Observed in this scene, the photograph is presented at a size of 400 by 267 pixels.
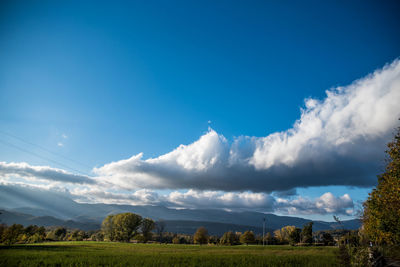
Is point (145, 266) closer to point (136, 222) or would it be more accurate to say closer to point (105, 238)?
point (136, 222)

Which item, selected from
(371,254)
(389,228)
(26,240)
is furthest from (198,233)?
(371,254)

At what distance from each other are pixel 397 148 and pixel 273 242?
5146 inches

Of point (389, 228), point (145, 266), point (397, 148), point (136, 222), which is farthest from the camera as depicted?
point (136, 222)

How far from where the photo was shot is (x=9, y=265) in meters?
22.9

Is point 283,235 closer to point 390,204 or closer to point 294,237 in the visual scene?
point 294,237

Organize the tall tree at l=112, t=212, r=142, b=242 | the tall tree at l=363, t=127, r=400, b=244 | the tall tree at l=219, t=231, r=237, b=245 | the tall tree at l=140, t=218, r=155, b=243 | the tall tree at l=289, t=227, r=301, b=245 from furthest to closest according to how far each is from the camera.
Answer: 1. the tall tree at l=140, t=218, r=155, b=243
2. the tall tree at l=219, t=231, r=237, b=245
3. the tall tree at l=112, t=212, r=142, b=242
4. the tall tree at l=289, t=227, r=301, b=245
5. the tall tree at l=363, t=127, r=400, b=244

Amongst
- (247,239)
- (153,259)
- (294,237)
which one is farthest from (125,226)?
(153,259)

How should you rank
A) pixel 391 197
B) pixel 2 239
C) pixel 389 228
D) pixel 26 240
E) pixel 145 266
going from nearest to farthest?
pixel 145 266, pixel 391 197, pixel 389 228, pixel 2 239, pixel 26 240

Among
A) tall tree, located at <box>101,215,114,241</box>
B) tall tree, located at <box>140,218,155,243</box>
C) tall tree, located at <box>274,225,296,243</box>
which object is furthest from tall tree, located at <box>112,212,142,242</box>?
tall tree, located at <box>274,225,296,243</box>

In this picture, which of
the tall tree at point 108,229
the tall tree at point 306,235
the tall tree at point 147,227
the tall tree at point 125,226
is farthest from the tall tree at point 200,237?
the tall tree at point 306,235

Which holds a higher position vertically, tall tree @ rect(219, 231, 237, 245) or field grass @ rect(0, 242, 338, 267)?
field grass @ rect(0, 242, 338, 267)

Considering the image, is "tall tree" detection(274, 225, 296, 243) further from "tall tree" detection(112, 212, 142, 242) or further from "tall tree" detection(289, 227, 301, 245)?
"tall tree" detection(112, 212, 142, 242)

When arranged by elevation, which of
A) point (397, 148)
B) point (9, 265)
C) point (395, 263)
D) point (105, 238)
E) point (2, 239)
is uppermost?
point (397, 148)

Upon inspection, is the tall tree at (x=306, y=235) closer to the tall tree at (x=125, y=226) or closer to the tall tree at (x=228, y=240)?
the tall tree at (x=228, y=240)
